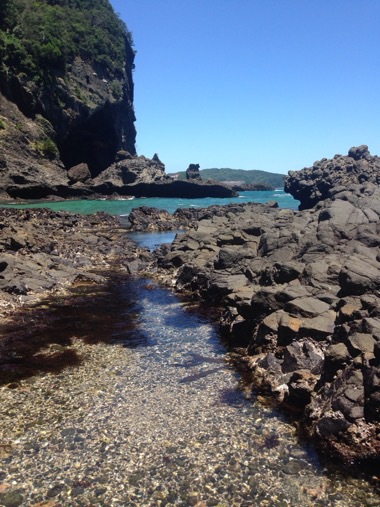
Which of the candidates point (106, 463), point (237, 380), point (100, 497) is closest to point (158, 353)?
point (237, 380)

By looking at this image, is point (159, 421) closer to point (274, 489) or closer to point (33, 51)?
point (274, 489)

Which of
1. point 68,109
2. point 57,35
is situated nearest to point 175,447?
point 68,109

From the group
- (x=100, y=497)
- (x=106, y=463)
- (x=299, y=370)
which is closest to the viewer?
(x=100, y=497)

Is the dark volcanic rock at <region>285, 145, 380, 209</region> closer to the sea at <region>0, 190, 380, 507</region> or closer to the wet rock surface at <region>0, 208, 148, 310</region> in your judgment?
the wet rock surface at <region>0, 208, 148, 310</region>

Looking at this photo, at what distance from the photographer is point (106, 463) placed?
8961 millimetres

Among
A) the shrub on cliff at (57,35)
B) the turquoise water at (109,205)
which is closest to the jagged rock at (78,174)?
the turquoise water at (109,205)

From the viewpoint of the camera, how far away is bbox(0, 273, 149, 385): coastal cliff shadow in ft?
45.9

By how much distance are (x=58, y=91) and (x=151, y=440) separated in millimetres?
109497

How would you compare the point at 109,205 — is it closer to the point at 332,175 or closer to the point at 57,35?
the point at 332,175

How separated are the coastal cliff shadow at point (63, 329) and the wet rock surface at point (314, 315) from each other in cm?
420

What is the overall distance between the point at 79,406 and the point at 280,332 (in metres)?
6.76

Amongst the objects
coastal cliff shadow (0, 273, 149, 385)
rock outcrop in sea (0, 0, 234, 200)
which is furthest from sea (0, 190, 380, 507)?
rock outcrop in sea (0, 0, 234, 200)

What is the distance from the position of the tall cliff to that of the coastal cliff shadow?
6801 centimetres

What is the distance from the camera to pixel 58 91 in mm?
104875
